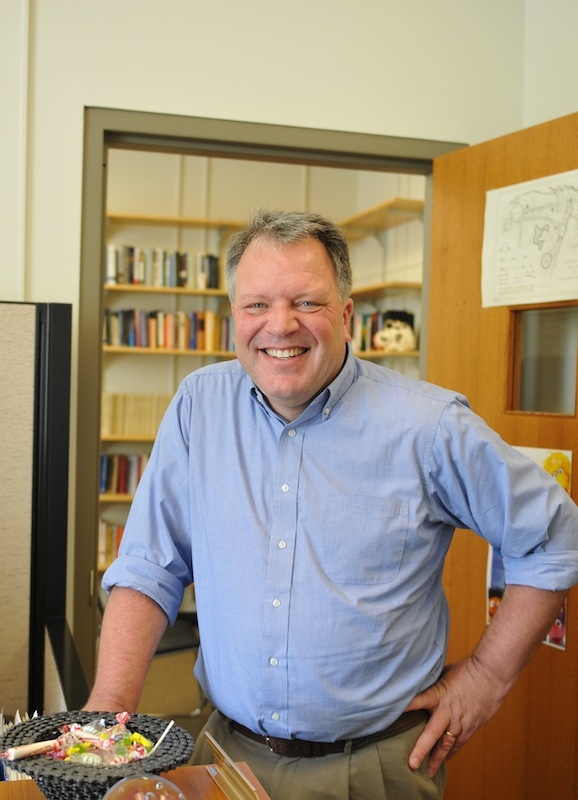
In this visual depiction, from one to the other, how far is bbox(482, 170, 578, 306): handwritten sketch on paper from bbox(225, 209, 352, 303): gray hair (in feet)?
2.76

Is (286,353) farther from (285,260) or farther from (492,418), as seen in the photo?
(492,418)

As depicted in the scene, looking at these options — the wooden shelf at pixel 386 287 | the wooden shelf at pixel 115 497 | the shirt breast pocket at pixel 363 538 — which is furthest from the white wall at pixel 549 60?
the wooden shelf at pixel 115 497

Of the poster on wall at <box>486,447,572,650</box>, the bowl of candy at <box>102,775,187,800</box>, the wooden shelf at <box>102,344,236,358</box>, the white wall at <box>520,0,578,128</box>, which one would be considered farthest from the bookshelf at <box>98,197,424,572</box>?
the bowl of candy at <box>102,775,187,800</box>

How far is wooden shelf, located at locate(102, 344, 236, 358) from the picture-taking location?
5789 mm

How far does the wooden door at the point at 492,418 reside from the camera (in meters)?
2.21

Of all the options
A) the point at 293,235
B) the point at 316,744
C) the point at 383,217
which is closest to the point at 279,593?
the point at 316,744

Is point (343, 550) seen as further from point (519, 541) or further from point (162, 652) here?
point (162, 652)

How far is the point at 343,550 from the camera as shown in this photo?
1.52 meters

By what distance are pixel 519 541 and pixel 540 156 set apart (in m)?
1.24

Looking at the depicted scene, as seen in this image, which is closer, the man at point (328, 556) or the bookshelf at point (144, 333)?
the man at point (328, 556)

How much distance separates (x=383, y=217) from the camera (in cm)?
554

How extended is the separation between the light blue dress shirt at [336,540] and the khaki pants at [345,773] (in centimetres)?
5

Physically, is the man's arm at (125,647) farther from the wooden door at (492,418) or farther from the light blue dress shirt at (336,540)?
the wooden door at (492,418)

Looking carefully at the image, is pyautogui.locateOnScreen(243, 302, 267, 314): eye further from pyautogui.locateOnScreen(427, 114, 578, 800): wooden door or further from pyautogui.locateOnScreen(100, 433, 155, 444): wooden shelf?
pyautogui.locateOnScreen(100, 433, 155, 444): wooden shelf
